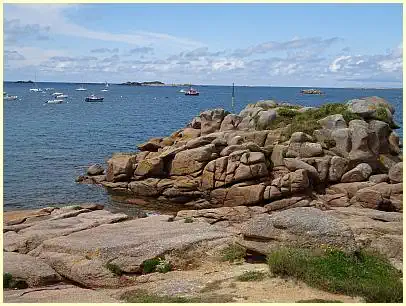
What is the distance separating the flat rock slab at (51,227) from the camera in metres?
23.3

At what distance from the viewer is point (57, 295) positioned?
16.5 m

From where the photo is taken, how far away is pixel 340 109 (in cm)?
4834

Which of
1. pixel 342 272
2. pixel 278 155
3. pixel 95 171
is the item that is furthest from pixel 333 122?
Result: pixel 342 272

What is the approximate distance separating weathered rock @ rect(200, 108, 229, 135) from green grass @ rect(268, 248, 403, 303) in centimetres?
3422

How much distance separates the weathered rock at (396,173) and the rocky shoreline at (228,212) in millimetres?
81

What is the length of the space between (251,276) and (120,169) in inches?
1098

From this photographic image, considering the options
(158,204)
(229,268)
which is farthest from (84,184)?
(229,268)

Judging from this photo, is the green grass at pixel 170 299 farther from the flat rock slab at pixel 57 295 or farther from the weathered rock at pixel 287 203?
the weathered rock at pixel 287 203

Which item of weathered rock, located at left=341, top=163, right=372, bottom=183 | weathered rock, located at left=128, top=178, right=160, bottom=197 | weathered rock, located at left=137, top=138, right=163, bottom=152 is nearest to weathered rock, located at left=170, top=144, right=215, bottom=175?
weathered rock, located at left=128, top=178, right=160, bottom=197

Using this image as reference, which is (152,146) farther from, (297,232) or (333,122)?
(297,232)

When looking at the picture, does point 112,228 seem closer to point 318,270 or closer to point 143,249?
point 143,249

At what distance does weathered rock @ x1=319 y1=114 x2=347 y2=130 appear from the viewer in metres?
44.3

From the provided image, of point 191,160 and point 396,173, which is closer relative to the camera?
point 396,173

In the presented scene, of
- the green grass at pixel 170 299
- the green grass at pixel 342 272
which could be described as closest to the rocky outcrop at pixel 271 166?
the green grass at pixel 342 272
